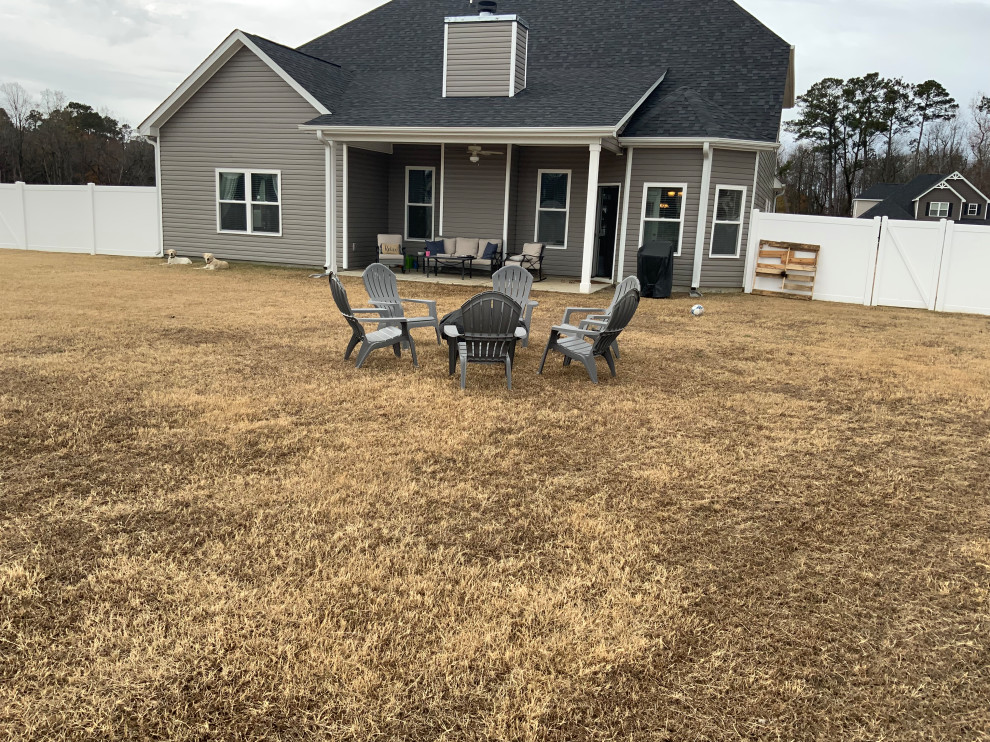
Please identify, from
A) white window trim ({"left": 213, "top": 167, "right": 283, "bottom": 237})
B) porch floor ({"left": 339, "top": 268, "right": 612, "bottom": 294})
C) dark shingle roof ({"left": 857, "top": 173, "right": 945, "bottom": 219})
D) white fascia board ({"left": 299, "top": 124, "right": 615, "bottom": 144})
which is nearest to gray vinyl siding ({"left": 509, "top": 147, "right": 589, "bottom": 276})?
porch floor ({"left": 339, "top": 268, "right": 612, "bottom": 294})

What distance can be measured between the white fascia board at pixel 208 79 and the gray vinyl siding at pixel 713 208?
27.5 feet

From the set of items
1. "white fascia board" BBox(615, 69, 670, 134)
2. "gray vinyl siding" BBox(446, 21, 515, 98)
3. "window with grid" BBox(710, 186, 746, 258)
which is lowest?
"window with grid" BBox(710, 186, 746, 258)

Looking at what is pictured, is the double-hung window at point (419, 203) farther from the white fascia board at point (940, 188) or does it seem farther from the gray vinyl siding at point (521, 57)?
the white fascia board at point (940, 188)

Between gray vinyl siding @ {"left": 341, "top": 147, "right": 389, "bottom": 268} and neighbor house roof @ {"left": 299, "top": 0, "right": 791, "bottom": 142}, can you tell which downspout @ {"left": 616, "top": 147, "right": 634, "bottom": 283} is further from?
gray vinyl siding @ {"left": 341, "top": 147, "right": 389, "bottom": 268}

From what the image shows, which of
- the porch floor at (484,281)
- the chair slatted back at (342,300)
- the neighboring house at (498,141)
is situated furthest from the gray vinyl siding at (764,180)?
the chair slatted back at (342,300)

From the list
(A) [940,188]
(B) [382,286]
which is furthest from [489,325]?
(A) [940,188]

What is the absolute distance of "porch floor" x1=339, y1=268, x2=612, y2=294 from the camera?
1471 cm

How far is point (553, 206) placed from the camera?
16.7 m

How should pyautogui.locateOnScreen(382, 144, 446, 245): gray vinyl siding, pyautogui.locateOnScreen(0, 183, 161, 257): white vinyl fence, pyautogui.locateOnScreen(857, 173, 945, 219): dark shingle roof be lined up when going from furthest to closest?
1. pyautogui.locateOnScreen(857, 173, 945, 219): dark shingle roof
2. pyautogui.locateOnScreen(0, 183, 161, 257): white vinyl fence
3. pyautogui.locateOnScreen(382, 144, 446, 245): gray vinyl siding

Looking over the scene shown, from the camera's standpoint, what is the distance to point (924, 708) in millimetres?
2484

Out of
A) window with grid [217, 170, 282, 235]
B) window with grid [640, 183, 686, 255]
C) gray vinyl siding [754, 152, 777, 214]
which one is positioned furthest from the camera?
window with grid [217, 170, 282, 235]

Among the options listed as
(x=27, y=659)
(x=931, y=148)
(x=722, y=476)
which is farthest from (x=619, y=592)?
(x=931, y=148)

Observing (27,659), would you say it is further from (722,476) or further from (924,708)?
(722,476)

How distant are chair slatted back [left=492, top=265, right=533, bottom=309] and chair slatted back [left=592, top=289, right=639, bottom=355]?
6.75ft
